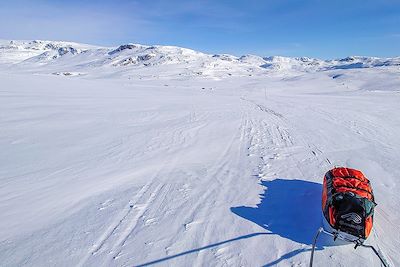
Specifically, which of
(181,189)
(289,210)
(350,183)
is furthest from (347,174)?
(181,189)

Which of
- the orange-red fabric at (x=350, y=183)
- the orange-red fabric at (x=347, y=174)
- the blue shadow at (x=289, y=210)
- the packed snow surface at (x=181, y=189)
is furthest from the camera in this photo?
the orange-red fabric at (x=347, y=174)

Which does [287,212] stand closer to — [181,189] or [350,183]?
[350,183]

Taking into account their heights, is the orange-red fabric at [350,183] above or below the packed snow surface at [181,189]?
above

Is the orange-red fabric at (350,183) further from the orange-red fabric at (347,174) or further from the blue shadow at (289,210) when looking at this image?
the blue shadow at (289,210)

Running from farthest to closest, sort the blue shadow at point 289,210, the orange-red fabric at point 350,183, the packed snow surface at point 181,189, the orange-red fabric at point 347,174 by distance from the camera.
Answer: the orange-red fabric at point 347,174, the blue shadow at point 289,210, the orange-red fabric at point 350,183, the packed snow surface at point 181,189

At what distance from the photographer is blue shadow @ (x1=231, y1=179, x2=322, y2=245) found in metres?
5.40

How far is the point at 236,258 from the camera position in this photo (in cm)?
470

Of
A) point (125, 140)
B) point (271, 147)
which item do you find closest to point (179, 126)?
point (125, 140)

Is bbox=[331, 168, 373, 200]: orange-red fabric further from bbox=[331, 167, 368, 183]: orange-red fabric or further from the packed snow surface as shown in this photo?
the packed snow surface

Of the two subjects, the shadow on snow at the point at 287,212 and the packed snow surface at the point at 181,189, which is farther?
A: the shadow on snow at the point at 287,212

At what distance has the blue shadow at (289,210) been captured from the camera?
5.40m

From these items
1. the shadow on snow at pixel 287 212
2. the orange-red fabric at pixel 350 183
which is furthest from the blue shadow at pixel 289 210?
the orange-red fabric at pixel 350 183

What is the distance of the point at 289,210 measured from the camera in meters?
6.11

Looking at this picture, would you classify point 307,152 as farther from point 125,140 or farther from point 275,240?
point 125,140
